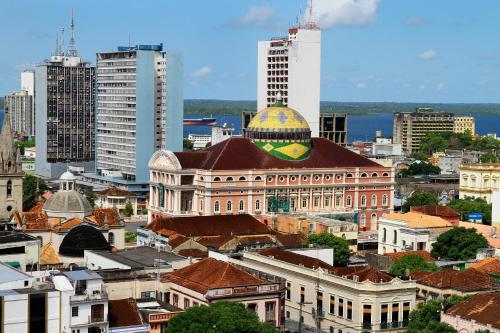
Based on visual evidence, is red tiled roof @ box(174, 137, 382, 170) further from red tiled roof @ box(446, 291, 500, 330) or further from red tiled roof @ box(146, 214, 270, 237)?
red tiled roof @ box(446, 291, 500, 330)

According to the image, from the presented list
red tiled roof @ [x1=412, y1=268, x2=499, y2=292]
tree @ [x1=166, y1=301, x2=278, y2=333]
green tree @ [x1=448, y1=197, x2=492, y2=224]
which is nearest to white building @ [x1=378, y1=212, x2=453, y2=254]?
green tree @ [x1=448, y1=197, x2=492, y2=224]

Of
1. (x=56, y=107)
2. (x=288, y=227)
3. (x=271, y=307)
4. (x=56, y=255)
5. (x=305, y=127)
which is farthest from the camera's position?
(x=56, y=107)

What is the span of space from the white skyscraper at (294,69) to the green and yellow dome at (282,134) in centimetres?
4333

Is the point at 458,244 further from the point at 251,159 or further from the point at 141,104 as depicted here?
the point at 141,104

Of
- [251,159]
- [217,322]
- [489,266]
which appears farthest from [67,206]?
[217,322]

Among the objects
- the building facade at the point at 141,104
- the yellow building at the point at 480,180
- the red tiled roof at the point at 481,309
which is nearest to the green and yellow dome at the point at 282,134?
the yellow building at the point at 480,180

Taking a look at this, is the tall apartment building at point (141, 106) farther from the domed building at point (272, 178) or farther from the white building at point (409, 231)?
the white building at point (409, 231)

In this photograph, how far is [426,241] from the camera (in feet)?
320

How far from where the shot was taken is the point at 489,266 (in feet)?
256

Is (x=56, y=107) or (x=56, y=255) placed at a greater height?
(x=56, y=107)

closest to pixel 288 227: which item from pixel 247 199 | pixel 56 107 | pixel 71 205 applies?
pixel 247 199

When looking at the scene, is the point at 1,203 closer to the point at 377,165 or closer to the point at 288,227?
the point at 288,227

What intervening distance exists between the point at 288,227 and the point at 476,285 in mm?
40622

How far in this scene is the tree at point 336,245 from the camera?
88.9 m
